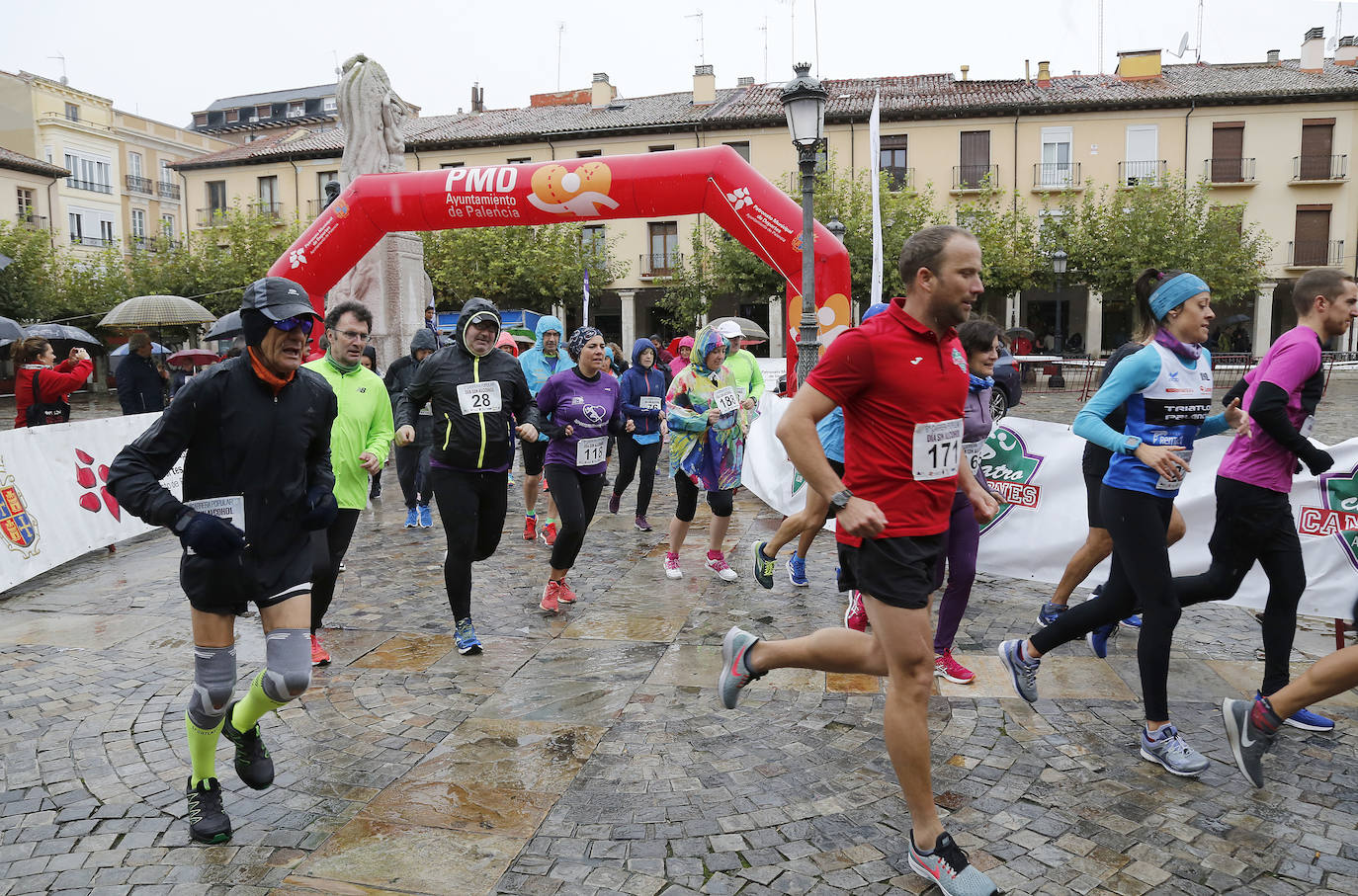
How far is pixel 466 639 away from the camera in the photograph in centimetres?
542

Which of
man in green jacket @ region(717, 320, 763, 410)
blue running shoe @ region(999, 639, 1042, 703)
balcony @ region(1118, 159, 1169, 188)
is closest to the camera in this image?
blue running shoe @ region(999, 639, 1042, 703)

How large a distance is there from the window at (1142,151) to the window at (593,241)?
73.3 feet

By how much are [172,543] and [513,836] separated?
7296 millimetres

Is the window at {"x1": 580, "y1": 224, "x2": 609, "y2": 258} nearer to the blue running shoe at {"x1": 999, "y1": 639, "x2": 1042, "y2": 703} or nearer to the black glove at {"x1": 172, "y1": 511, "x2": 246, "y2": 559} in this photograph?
the blue running shoe at {"x1": 999, "y1": 639, "x2": 1042, "y2": 703}

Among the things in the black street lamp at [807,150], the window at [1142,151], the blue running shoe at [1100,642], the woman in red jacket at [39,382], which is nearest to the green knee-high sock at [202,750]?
the blue running shoe at [1100,642]

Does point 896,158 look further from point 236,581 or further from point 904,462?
point 236,581

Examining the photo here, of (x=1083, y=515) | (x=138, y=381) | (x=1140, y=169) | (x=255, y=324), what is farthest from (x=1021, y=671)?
(x=1140, y=169)

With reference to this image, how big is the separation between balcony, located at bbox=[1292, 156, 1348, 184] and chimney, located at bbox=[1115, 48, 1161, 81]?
7091 millimetres

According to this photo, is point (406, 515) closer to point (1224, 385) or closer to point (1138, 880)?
point (1138, 880)

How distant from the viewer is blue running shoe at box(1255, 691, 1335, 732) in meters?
4.16

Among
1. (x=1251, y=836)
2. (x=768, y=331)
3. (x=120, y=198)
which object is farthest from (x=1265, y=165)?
(x=120, y=198)

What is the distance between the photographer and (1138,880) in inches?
117

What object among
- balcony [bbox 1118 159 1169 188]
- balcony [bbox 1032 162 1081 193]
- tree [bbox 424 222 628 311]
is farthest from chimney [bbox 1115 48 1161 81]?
tree [bbox 424 222 628 311]

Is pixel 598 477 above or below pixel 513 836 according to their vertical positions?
above
